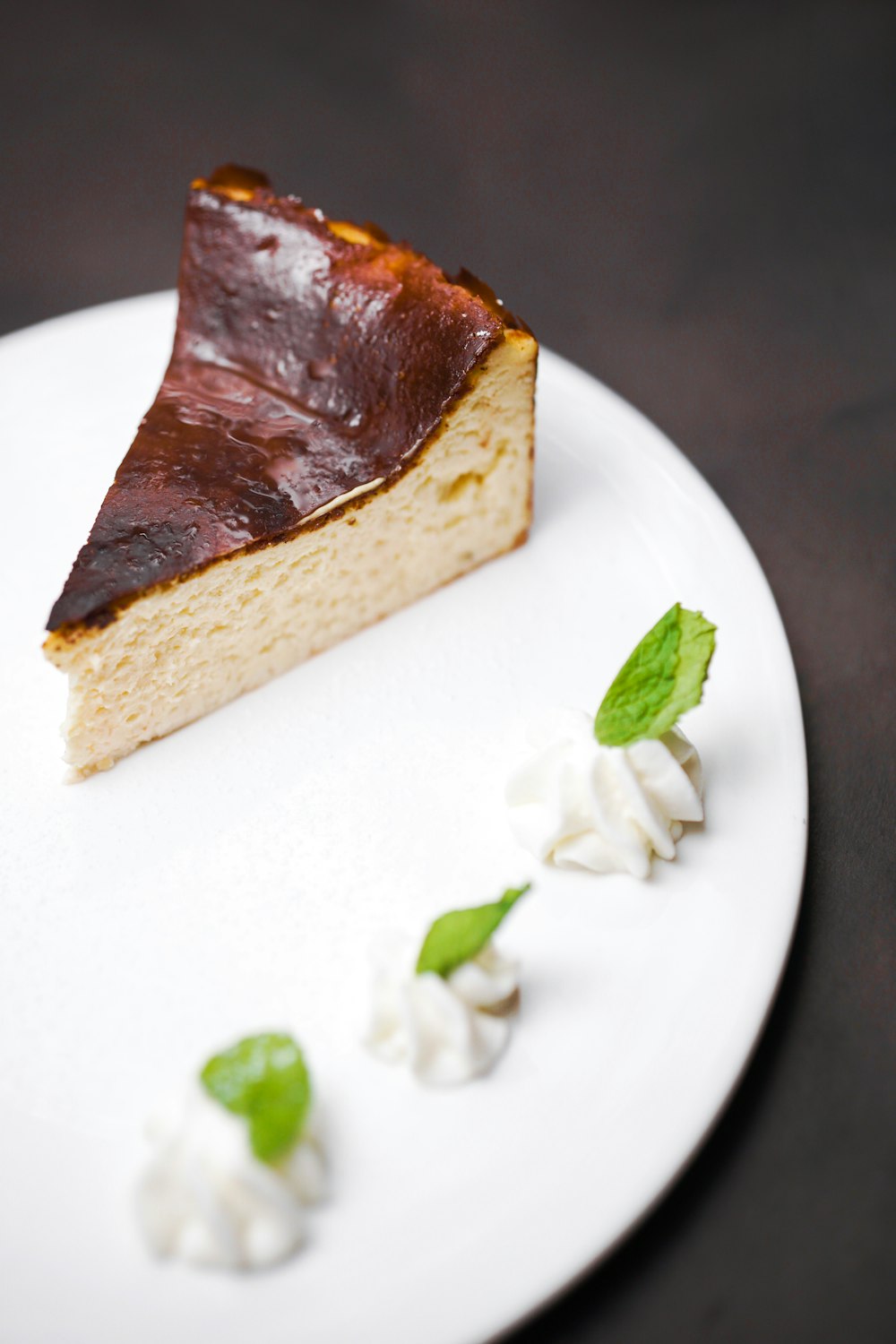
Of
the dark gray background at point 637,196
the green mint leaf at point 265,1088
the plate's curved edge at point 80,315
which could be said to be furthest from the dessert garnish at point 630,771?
the plate's curved edge at point 80,315

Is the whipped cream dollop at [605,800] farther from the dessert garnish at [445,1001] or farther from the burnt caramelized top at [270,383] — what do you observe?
the burnt caramelized top at [270,383]

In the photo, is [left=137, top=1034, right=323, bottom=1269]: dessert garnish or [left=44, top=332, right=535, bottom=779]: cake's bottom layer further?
[left=44, top=332, right=535, bottom=779]: cake's bottom layer

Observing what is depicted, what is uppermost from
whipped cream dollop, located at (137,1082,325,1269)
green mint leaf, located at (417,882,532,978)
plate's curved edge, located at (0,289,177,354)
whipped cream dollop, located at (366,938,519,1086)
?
plate's curved edge, located at (0,289,177,354)

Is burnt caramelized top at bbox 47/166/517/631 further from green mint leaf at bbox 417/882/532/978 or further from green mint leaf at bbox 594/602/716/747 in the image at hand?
green mint leaf at bbox 417/882/532/978

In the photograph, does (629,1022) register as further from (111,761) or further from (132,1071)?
(111,761)

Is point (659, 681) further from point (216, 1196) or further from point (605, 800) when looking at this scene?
point (216, 1196)

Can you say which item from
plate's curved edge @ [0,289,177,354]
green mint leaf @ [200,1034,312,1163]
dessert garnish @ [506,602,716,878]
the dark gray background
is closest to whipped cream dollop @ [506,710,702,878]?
dessert garnish @ [506,602,716,878]
